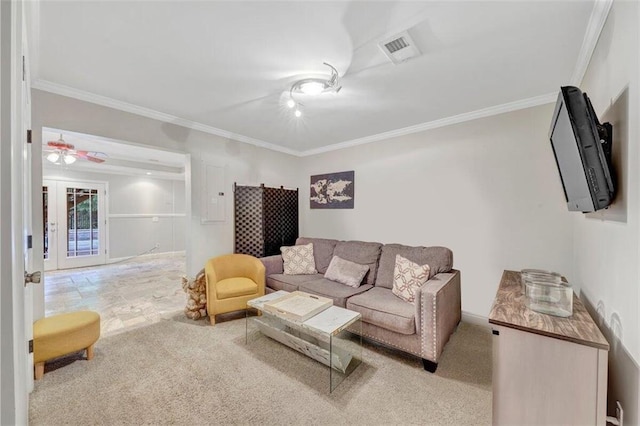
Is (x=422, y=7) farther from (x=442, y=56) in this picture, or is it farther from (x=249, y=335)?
(x=249, y=335)

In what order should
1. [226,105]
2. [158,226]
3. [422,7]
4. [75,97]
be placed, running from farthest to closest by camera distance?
[158,226], [226,105], [75,97], [422,7]

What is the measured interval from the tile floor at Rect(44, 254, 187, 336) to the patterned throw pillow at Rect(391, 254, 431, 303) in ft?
9.22

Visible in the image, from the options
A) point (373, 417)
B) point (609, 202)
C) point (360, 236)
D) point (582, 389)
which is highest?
point (609, 202)

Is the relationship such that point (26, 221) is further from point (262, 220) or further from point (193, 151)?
point (262, 220)

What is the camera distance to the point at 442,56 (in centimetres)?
199

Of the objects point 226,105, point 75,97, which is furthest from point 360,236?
point 75,97

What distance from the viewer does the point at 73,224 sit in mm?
5965

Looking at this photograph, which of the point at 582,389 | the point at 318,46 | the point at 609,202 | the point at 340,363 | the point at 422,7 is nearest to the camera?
the point at 582,389

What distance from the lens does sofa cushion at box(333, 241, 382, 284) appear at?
10.3ft

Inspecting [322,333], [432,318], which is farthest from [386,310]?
[322,333]

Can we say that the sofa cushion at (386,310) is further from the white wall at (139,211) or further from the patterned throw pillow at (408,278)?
the white wall at (139,211)

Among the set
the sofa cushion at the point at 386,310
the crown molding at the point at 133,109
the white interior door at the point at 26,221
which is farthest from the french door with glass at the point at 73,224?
the sofa cushion at the point at 386,310

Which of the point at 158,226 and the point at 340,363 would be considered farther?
the point at 158,226

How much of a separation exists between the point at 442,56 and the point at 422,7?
1.87 feet
